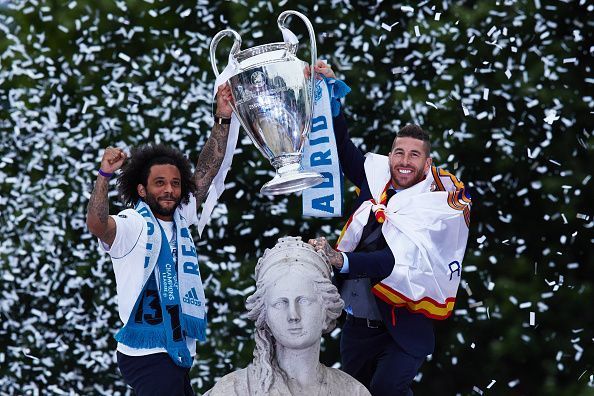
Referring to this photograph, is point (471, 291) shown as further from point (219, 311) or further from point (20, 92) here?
point (20, 92)

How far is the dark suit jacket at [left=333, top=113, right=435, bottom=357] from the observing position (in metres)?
5.05

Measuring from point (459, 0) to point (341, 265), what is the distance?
5.08m

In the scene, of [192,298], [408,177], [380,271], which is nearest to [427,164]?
[408,177]

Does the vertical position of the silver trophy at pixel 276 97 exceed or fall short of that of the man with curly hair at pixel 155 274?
it exceeds it

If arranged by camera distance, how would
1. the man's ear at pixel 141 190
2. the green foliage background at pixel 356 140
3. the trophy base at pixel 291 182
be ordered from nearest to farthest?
the trophy base at pixel 291 182 < the man's ear at pixel 141 190 < the green foliage background at pixel 356 140

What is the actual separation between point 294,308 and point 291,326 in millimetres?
61

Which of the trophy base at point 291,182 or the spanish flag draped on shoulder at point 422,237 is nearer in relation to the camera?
the trophy base at point 291,182

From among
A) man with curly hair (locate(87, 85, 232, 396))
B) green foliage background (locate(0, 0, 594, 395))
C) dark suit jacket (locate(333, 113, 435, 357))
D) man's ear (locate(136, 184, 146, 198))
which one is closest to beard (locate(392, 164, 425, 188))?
dark suit jacket (locate(333, 113, 435, 357))

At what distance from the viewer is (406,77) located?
9656mm

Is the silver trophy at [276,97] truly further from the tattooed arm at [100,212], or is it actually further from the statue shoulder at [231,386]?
the statue shoulder at [231,386]

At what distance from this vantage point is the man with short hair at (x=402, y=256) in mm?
5398

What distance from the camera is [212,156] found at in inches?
233

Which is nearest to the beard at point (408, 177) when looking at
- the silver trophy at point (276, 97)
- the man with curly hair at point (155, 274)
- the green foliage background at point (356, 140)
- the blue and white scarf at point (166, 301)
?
the silver trophy at point (276, 97)

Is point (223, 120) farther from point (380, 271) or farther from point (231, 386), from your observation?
point (231, 386)
